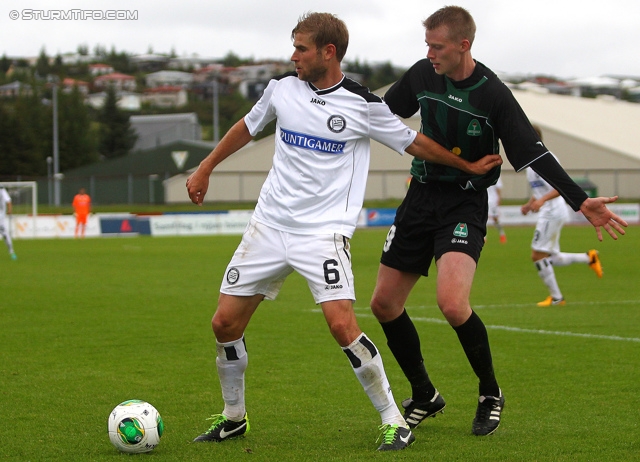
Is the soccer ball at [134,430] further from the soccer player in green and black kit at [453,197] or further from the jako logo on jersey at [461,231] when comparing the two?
the jako logo on jersey at [461,231]

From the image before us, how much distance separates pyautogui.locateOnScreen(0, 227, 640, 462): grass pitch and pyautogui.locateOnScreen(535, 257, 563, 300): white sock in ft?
1.35

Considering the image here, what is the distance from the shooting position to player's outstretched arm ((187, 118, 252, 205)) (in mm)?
5349

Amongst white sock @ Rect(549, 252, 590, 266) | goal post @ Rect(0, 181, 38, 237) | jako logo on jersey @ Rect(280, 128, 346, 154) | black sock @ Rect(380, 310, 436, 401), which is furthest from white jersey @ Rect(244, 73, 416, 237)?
goal post @ Rect(0, 181, 38, 237)

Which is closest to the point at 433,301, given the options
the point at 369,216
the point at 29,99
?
the point at 369,216

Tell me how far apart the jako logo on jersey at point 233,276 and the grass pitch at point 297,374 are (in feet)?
2.92

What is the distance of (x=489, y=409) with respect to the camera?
5.46 metres

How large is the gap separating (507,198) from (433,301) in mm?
37382

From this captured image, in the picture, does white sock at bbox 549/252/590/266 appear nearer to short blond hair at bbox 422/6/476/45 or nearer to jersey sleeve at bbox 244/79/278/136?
short blond hair at bbox 422/6/476/45

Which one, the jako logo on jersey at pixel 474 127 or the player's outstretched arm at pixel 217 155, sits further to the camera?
the jako logo on jersey at pixel 474 127

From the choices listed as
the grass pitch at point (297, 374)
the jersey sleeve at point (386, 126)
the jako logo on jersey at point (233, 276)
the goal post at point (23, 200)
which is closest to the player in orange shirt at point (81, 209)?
the goal post at point (23, 200)

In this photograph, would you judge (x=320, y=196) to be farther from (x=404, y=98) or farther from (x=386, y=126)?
(x=404, y=98)

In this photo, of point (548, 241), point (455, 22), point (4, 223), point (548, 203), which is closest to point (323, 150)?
point (455, 22)

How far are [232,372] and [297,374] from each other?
220cm

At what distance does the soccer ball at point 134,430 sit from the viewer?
4.90 metres
